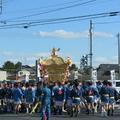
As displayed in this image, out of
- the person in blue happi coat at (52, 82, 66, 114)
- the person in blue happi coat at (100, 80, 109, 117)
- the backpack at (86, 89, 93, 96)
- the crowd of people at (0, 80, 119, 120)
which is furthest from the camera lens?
the backpack at (86, 89, 93, 96)

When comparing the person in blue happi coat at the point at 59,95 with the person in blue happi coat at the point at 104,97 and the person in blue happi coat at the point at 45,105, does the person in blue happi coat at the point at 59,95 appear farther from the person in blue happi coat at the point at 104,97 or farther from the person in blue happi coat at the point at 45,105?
the person in blue happi coat at the point at 45,105

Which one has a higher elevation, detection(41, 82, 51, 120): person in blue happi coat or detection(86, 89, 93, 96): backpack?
detection(86, 89, 93, 96): backpack

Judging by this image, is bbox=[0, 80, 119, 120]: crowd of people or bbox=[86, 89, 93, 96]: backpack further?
bbox=[86, 89, 93, 96]: backpack

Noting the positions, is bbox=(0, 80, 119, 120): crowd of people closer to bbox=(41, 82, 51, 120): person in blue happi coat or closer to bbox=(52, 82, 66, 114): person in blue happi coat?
bbox=(52, 82, 66, 114): person in blue happi coat

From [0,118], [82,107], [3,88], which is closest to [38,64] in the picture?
[3,88]

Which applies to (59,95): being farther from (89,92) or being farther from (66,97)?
(89,92)

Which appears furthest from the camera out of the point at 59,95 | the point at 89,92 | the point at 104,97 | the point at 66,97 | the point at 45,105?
the point at 89,92

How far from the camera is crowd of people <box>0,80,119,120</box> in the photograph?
28875mm

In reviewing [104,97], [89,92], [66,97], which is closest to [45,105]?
[66,97]

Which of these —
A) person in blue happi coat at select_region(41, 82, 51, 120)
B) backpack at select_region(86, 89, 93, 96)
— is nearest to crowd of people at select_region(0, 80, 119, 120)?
backpack at select_region(86, 89, 93, 96)

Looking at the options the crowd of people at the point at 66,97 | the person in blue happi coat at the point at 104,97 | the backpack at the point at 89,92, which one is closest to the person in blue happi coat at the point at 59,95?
the crowd of people at the point at 66,97

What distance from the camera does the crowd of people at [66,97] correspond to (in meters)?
28.9

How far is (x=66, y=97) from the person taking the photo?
29781 mm

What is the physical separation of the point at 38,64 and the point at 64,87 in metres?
14.7
